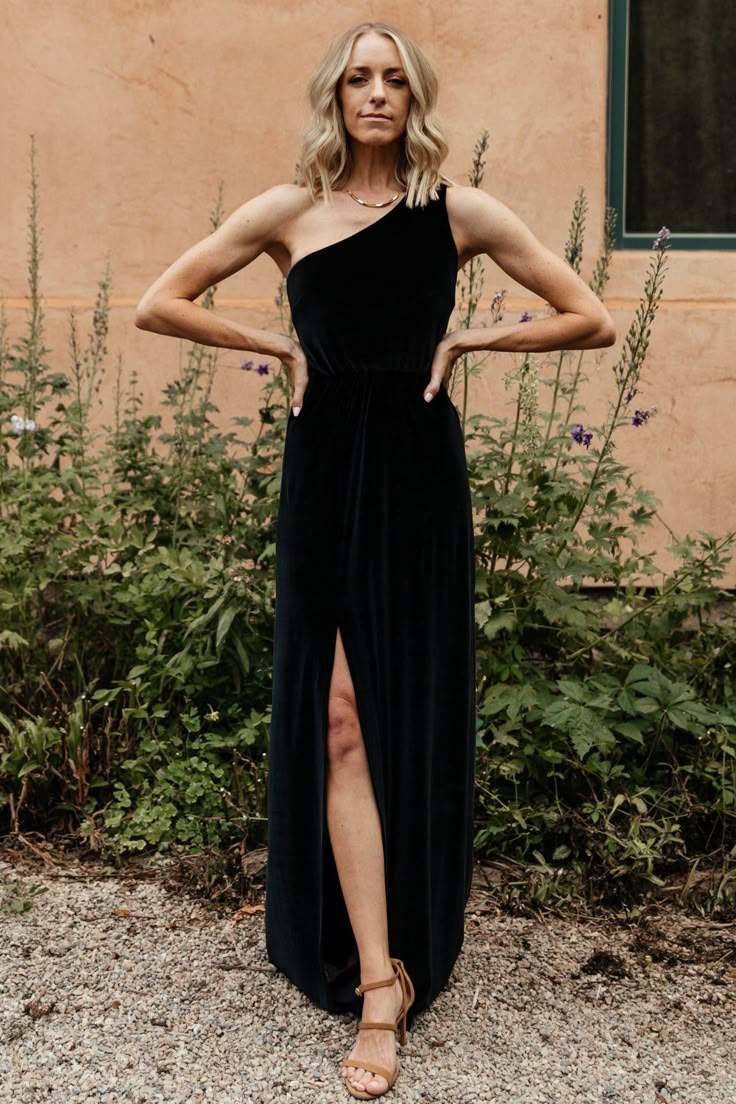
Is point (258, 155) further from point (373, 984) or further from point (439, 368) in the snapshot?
point (373, 984)

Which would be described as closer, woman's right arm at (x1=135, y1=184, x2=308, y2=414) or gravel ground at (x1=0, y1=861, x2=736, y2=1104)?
gravel ground at (x1=0, y1=861, x2=736, y2=1104)

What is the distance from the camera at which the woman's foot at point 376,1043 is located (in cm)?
257

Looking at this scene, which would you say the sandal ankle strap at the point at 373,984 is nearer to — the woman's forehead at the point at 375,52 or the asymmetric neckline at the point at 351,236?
the asymmetric neckline at the point at 351,236

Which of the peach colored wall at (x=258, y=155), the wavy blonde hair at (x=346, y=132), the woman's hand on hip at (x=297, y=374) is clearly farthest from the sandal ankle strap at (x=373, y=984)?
the peach colored wall at (x=258, y=155)

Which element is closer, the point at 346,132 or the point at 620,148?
the point at 346,132

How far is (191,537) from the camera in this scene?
13.4 feet

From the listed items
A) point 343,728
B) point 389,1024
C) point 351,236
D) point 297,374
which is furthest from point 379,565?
point 389,1024

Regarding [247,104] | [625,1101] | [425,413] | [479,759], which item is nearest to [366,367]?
[425,413]

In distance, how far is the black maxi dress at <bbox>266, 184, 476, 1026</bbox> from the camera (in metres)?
2.75

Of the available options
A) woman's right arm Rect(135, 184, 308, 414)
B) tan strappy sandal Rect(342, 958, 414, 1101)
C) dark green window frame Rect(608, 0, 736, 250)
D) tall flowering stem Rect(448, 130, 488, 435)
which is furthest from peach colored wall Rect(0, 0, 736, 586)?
tan strappy sandal Rect(342, 958, 414, 1101)

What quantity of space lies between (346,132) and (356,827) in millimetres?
1590

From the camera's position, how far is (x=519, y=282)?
285 centimetres

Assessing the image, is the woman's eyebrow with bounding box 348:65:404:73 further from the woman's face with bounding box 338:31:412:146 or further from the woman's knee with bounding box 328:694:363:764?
the woman's knee with bounding box 328:694:363:764

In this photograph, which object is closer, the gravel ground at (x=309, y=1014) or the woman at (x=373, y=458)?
the gravel ground at (x=309, y=1014)
